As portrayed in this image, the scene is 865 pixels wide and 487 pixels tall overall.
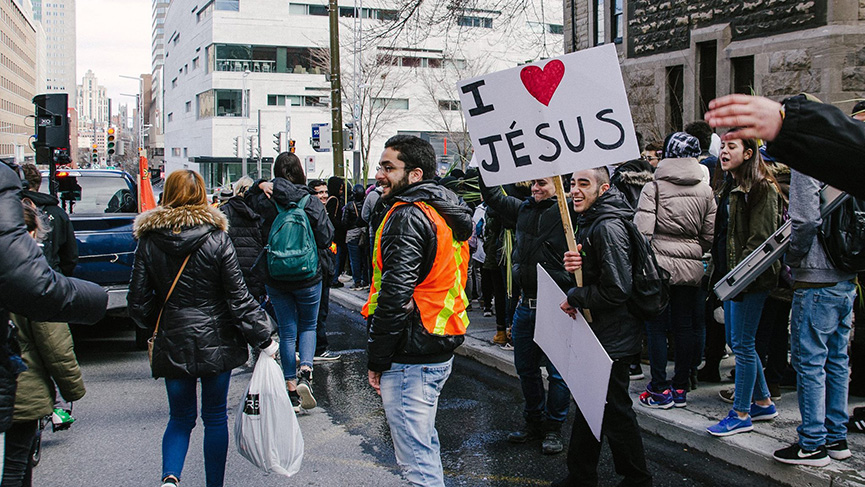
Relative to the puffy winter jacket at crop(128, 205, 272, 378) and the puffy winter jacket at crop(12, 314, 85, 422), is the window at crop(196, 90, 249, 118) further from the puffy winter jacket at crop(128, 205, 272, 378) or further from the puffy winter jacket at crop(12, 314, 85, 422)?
the puffy winter jacket at crop(128, 205, 272, 378)

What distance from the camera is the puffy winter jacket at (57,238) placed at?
6605 mm

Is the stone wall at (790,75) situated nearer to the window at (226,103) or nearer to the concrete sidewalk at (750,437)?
the concrete sidewalk at (750,437)

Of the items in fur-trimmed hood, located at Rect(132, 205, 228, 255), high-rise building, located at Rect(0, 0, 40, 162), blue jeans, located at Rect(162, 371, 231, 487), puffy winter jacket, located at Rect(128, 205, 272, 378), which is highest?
high-rise building, located at Rect(0, 0, 40, 162)

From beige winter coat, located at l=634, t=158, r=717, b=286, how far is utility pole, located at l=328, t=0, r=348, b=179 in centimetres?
1195

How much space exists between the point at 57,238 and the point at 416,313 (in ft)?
14.8

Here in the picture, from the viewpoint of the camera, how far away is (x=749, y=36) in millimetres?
11766

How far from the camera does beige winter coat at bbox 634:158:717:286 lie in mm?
5840

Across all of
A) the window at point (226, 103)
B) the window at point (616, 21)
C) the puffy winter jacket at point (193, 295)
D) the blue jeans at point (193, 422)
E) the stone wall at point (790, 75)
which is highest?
the window at point (226, 103)

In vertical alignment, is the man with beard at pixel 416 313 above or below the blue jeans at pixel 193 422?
above

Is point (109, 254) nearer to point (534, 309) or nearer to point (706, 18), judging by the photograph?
point (534, 309)

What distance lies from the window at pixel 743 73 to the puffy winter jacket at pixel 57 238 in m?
9.60

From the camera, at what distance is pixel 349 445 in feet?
18.1

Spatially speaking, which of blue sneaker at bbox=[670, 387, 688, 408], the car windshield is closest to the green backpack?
blue sneaker at bbox=[670, 387, 688, 408]

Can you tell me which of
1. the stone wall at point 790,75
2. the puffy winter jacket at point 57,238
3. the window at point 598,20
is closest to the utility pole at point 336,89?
the window at point 598,20
